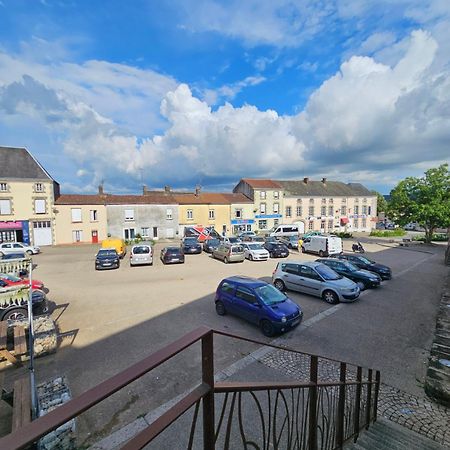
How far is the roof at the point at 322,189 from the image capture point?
143ft

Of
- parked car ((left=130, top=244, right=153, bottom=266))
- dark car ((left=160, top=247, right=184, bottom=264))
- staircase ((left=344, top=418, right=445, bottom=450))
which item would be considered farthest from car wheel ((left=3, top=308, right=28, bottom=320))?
dark car ((left=160, top=247, right=184, bottom=264))

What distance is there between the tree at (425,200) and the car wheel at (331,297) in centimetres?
2443

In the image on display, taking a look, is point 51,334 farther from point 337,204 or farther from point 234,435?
point 337,204

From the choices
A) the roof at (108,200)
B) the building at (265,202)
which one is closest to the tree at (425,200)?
Answer: the building at (265,202)

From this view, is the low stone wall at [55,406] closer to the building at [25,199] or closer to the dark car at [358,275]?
the dark car at [358,275]

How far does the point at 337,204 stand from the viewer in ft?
148

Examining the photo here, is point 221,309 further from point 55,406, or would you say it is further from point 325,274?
point 55,406

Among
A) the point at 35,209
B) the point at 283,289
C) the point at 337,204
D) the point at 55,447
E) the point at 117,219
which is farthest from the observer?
the point at 337,204

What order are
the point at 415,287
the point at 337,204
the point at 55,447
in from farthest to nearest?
1. the point at 337,204
2. the point at 415,287
3. the point at 55,447

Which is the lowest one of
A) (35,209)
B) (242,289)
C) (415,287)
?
(415,287)

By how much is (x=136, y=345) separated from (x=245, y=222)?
108 feet

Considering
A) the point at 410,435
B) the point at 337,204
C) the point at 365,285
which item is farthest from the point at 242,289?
the point at 337,204

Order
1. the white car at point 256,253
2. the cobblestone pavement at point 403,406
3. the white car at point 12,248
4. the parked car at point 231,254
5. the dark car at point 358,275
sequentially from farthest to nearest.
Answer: the white car at point 12,248 < the white car at point 256,253 < the parked car at point 231,254 < the dark car at point 358,275 < the cobblestone pavement at point 403,406

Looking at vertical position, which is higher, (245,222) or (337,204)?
(337,204)
